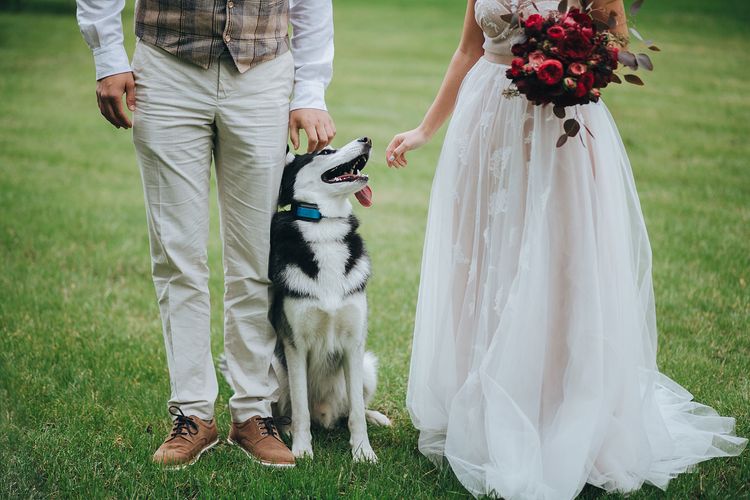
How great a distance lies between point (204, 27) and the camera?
123 inches

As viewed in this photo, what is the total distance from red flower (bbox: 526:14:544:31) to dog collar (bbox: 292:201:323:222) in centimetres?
124

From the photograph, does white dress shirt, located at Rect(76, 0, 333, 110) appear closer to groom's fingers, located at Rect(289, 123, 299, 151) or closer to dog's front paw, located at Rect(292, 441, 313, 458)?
groom's fingers, located at Rect(289, 123, 299, 151)

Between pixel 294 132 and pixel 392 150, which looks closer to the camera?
pixel 294 132

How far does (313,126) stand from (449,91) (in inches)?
26.7

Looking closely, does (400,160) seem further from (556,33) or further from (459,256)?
(556,33)

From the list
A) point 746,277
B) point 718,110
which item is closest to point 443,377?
point 746,277

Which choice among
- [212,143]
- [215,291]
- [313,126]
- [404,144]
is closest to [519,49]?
[404,144]

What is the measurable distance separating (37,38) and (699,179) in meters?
20.5

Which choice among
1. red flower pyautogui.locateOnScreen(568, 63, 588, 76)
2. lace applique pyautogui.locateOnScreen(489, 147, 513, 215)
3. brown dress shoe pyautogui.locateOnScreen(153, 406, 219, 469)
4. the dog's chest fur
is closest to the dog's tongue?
the dog's chest fur

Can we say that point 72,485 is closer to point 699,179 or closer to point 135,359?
point 135,359

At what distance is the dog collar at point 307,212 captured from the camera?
11.4 ft

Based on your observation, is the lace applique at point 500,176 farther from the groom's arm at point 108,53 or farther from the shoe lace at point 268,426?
the groom's arm at point 108,53

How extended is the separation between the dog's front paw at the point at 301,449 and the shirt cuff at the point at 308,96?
157 centimetres

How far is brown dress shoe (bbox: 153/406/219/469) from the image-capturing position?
3.41m
